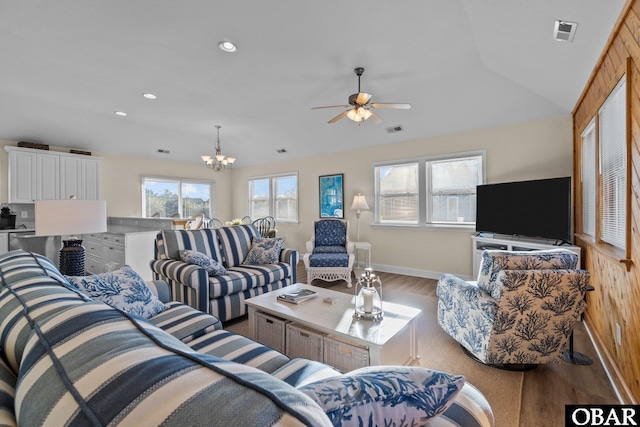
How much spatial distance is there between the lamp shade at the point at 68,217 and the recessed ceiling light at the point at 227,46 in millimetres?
1898

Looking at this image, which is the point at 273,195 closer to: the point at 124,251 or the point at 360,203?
the point at 360,203

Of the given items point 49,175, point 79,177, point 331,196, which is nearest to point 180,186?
point 79,177

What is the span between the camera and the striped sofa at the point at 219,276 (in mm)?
2777

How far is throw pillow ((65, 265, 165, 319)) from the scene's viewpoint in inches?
68.1

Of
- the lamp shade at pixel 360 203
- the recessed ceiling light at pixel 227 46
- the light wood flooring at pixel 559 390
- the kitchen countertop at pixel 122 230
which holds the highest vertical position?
the recessed ceiling light at pixel 227 46

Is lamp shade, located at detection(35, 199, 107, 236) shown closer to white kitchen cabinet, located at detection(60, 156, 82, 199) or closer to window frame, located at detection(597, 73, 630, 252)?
window frame, located at detection(597, 73, 630, 252)

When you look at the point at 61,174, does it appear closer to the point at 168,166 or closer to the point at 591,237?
the point at 168,166

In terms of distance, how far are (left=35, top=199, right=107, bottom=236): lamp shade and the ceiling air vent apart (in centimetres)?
368

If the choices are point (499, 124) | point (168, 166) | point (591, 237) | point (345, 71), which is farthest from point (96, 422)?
point (168, 166)

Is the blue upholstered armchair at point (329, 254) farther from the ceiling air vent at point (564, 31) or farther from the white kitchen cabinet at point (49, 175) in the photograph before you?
the white kitchen cabinet at point (49, 175)

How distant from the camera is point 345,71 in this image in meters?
3.51

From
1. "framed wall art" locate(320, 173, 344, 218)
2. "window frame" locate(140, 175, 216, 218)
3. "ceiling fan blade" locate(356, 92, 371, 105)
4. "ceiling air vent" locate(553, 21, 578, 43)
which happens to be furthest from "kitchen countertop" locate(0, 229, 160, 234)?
"ceiling air vent" locate(553, 21, 578, 43)

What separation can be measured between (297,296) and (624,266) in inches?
88.8

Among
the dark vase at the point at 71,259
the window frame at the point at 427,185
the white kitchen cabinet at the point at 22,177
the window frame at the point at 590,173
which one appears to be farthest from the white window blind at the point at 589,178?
the white kitchen cabinet at the point at 22,177
